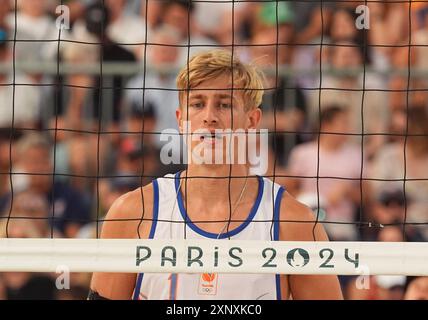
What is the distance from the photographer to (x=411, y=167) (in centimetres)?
745

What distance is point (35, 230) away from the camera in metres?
7.05

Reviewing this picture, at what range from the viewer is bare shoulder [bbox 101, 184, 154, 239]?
4.73 metres

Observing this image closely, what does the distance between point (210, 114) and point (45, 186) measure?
3.03 meters

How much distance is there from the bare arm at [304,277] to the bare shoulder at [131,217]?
0.57m

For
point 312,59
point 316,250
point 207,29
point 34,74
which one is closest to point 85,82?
point 34,74

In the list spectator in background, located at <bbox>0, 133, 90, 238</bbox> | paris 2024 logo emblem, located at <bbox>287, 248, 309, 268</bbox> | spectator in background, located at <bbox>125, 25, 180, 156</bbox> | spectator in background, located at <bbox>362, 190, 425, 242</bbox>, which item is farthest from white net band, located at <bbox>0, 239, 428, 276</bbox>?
spectator in background, located at <bbox>125, 25, 180, 156</bbox>

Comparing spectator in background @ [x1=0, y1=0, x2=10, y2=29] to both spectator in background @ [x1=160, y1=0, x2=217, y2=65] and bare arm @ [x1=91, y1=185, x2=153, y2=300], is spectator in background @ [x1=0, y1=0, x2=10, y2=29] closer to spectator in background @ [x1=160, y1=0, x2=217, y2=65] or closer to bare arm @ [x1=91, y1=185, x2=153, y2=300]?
spectator in background @ [x1=160, y1=0, x2=217, y2=65]

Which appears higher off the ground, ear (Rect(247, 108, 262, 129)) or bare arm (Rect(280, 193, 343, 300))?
ear (Rect(247, 108, 262, 129))

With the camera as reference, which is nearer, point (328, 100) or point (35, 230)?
point (35, 230)

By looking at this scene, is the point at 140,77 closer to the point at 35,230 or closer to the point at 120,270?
the point at 35,230

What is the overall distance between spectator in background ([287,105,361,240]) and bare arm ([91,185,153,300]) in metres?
2.72

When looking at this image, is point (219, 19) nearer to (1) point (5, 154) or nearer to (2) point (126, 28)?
(2) point (126, 28)

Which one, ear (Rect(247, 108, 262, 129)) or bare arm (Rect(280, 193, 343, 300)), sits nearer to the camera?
bare arm (Rect(280, 193, 343, 300))
